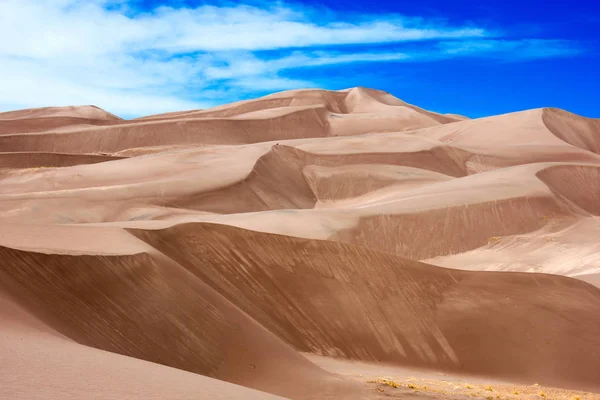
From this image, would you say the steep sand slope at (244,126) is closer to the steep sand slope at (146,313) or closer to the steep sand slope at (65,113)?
the steep sand slope at (65,113)

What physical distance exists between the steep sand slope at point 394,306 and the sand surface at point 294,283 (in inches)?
1.4

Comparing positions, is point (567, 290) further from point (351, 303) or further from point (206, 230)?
point (206, 230)

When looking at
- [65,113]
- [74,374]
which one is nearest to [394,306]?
[74,374]

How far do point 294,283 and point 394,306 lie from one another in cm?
202

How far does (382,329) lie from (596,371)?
4294 millimetres

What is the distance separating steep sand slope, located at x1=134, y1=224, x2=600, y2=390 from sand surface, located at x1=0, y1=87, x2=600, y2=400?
0.03 metres

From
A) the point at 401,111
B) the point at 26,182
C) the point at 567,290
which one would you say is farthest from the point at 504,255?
the point at 401,111

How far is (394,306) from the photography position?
14.4 metres

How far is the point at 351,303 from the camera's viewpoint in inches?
555

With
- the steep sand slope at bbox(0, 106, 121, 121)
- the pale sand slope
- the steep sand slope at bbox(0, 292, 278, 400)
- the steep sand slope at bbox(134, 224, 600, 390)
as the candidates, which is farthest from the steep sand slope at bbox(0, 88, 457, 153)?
the steep sand slope at bbox(0, 292, 278, 400)

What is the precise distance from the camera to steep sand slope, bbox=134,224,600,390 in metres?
13.3

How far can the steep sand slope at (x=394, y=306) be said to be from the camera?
13328mm

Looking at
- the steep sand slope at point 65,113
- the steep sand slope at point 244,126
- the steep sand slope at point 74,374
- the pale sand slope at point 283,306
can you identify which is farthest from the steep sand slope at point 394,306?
the steep sand slope at point 65,113

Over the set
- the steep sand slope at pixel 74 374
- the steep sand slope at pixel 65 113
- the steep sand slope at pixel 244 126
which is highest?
the steep sand slope at pixel 65 113
